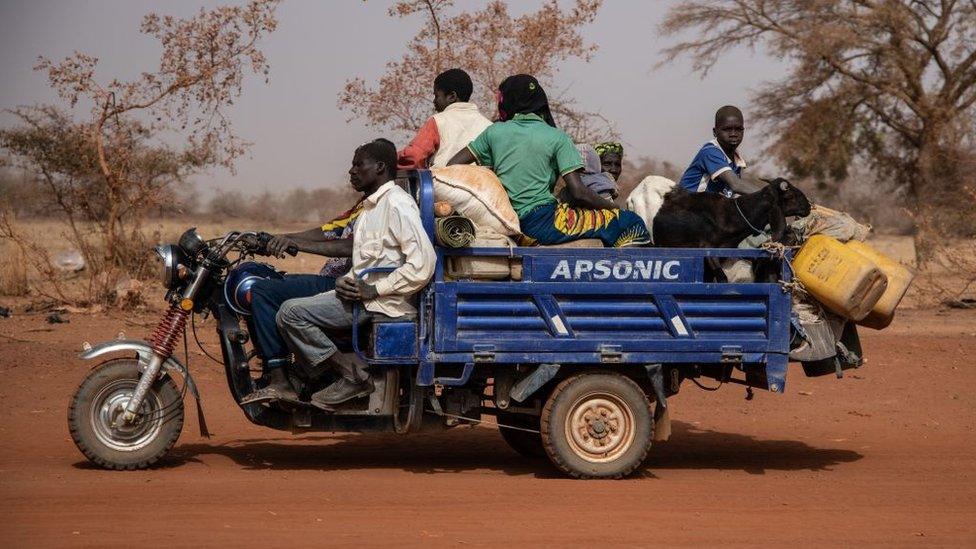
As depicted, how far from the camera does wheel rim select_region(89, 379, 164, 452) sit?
22.6 feet

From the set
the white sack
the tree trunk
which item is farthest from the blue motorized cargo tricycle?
the tree trunk

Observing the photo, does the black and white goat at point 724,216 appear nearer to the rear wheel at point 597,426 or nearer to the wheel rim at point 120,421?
the rear wheel at point 597,426

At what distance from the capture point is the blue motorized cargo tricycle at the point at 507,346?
22.8ft

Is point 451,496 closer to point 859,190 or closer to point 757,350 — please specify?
point 757,350

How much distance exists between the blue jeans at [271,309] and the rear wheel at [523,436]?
1.62m

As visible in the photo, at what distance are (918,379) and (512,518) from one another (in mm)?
6896

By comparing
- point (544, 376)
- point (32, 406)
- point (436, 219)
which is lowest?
point (32, 406)

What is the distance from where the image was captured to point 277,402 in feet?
23.2

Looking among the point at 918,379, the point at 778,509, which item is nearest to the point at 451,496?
the point at 778,509

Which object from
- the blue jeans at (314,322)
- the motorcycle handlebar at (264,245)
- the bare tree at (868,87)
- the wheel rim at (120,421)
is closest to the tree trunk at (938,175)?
the bare tree at (868,87)

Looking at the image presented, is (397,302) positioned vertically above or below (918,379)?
above

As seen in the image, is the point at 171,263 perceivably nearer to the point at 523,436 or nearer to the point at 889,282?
the point at 523,436

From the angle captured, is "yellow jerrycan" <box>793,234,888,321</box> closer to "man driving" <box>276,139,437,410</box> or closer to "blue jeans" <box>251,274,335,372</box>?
"man driving" <box>276,139,437,410</box>

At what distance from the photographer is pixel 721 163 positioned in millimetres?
7852
